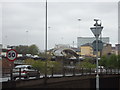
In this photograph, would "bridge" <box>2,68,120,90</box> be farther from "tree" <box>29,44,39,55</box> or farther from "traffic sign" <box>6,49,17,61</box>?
"tree" <box>29,44,39,55</box>

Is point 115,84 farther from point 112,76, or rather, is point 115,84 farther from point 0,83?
point 0,83

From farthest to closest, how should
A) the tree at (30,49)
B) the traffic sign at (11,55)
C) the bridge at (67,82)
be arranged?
the tree at (30,49)
the bridge at (67,82)
the traffic sign at (11,55)

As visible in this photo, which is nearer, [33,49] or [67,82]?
[67,82]

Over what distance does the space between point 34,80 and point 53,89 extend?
248 cm

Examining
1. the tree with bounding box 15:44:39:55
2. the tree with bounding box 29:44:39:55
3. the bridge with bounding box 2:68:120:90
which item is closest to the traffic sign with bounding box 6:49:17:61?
the bridge with bounding box 2:68:120:90

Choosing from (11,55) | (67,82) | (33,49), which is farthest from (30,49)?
(11,55)

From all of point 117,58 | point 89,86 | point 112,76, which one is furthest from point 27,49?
point 89,86

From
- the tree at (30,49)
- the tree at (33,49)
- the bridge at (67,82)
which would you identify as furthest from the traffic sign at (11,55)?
the tree at (33,49)

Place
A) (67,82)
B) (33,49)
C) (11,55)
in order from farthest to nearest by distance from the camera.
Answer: (33,49)
(67,82)
(11,55)

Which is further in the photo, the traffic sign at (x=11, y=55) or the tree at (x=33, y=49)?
the tree at (x=33, y=49)

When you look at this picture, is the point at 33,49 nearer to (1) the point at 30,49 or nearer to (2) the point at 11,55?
(1) the point at 30,49

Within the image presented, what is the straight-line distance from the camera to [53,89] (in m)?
21.0

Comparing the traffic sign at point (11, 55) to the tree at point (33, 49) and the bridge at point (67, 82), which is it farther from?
the tree at point (33, 49)

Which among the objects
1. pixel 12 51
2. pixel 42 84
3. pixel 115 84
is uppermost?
pixel 12 51
